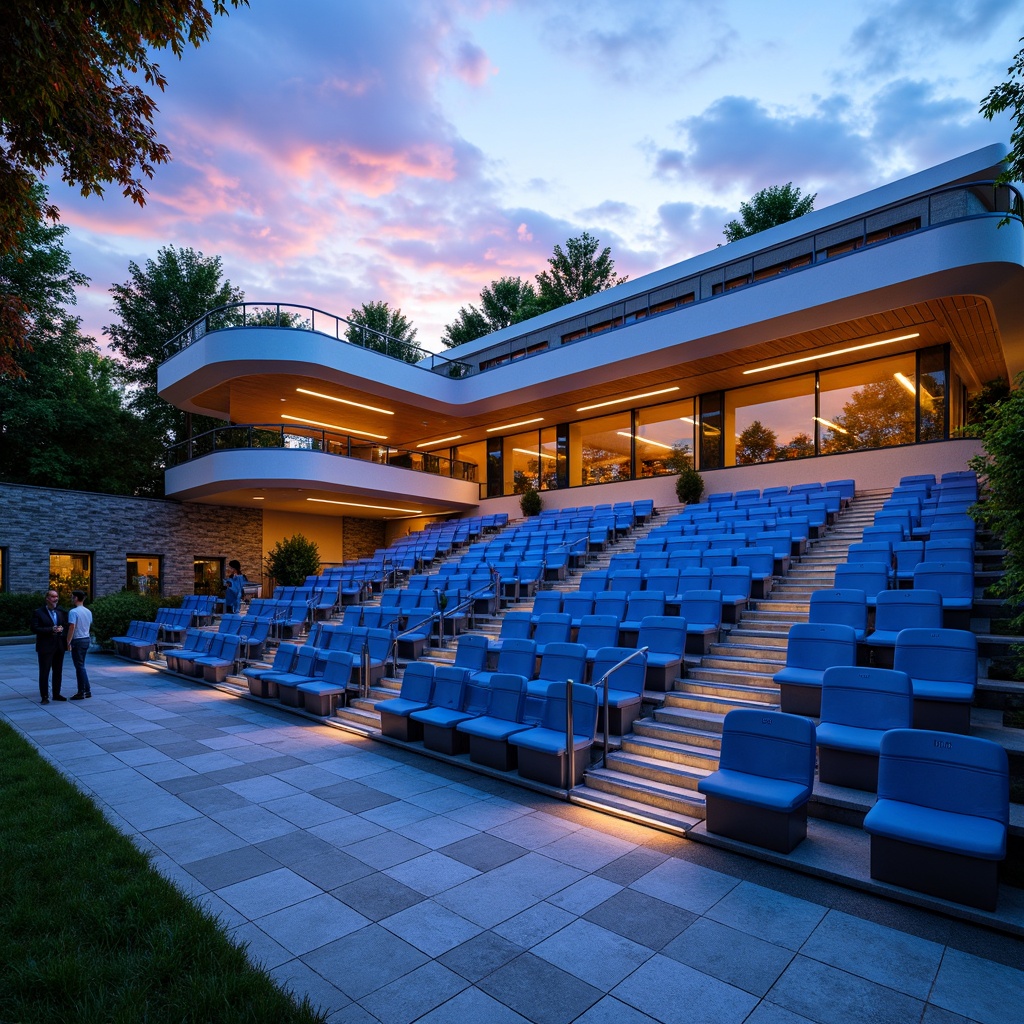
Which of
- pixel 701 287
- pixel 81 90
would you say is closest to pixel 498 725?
pixel 81 90

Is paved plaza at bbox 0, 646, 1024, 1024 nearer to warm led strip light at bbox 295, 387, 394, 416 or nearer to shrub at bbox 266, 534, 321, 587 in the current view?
shrub at bbox 266, 534, 321, 587

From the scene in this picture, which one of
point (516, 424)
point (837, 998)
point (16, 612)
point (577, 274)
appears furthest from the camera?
point (577, 274)

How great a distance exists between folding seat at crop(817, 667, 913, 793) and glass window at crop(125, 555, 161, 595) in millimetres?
21993

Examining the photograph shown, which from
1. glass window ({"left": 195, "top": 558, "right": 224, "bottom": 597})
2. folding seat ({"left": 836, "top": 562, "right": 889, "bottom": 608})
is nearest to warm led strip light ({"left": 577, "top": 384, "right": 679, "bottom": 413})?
folding seat ({"left": 836, "top": 562, "right": 889, "bottom": 608})

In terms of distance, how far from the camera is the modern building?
12.8m

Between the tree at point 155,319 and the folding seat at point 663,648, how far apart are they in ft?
91.6

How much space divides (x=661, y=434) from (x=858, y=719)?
15.5 metres

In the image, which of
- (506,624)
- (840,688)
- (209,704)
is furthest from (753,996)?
(209,704)

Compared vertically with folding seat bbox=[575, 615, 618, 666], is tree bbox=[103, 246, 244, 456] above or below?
above

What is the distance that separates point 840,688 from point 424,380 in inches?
715

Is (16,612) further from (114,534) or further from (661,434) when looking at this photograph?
(661,434)

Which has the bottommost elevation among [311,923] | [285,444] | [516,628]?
[311,923]

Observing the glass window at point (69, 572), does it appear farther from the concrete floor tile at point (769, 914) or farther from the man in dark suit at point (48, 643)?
the concrete floor tile at point (769, 914)

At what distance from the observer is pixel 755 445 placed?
17.4m
